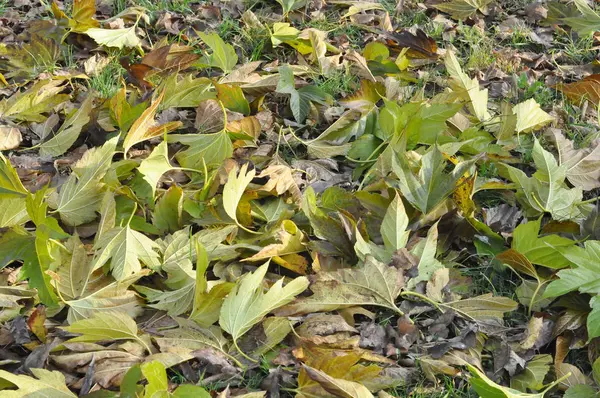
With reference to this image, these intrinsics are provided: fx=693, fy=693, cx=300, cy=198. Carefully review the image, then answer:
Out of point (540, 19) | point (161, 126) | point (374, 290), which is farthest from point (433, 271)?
point (540, 19)

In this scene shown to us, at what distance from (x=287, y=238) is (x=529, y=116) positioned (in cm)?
99

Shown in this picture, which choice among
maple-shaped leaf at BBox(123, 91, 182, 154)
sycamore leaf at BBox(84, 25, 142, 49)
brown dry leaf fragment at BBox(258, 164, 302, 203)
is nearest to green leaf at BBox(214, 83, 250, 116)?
maple-shaped leaf at BBox(123, 91, 182, 154)

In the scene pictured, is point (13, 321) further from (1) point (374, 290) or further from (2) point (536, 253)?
(2) point (536, 253)

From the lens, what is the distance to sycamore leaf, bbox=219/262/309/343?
154cm

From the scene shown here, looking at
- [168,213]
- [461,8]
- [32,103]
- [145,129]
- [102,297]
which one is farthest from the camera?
[461,8]

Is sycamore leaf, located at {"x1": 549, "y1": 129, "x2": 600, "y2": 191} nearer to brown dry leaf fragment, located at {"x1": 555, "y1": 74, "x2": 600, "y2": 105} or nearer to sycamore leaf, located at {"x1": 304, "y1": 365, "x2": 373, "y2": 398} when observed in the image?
brown dry leaf fragment, located at {"x1": 555, "y1": 74, "x2": 600, "y2": 105}

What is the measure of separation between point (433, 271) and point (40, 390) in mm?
929

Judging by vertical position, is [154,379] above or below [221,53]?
below

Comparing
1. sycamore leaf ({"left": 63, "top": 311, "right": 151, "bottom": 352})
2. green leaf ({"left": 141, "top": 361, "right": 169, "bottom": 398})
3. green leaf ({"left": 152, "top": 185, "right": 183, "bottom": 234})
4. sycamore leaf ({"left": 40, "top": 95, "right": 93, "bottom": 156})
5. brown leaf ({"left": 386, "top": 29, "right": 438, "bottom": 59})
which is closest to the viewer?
green leaf ({"left": 141, "top": 361, "right": 169, "bottom": 398})

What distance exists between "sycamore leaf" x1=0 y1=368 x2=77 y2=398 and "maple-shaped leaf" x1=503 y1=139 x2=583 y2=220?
1277 mm

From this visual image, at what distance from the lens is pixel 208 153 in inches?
80.2

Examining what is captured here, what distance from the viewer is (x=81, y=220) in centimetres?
185

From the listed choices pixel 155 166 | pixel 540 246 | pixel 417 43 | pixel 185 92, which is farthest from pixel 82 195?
pixel 417 43

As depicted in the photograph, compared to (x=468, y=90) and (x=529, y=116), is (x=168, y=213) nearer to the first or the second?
(x=468, y=90)
